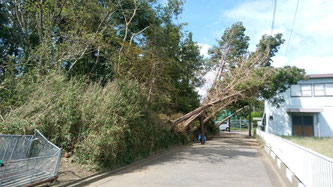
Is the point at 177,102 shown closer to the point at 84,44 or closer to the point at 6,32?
the point at 84,44

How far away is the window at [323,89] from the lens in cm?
2120

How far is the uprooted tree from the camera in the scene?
1625 centimetres

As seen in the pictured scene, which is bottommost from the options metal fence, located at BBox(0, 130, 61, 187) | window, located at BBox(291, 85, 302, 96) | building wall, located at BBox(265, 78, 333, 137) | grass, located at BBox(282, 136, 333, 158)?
metal fence, located at BBox(0, 130, 61, 187)

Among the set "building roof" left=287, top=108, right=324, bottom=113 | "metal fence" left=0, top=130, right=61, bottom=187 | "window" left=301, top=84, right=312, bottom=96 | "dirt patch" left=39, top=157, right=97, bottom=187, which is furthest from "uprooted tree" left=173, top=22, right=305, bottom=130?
"metal fence" left=0, top=130, right=61, bottom=187

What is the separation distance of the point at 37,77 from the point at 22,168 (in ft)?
20.1

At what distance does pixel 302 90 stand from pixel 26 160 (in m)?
23.7

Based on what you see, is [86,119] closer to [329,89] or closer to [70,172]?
[70,172]

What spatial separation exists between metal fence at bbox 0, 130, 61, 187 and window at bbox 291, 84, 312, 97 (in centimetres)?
2256

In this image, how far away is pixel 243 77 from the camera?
1711 cm

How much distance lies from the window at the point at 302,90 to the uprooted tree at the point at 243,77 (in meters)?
2.61

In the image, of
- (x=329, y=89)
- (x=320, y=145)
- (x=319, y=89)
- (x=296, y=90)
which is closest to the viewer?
(x=320, y=145)

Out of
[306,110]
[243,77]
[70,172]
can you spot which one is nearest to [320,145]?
[243,77]

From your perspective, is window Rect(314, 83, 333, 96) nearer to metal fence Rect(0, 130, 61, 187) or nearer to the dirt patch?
the dirt patch

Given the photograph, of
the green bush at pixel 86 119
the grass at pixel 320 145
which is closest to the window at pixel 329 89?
the grass at pixel 320 145
